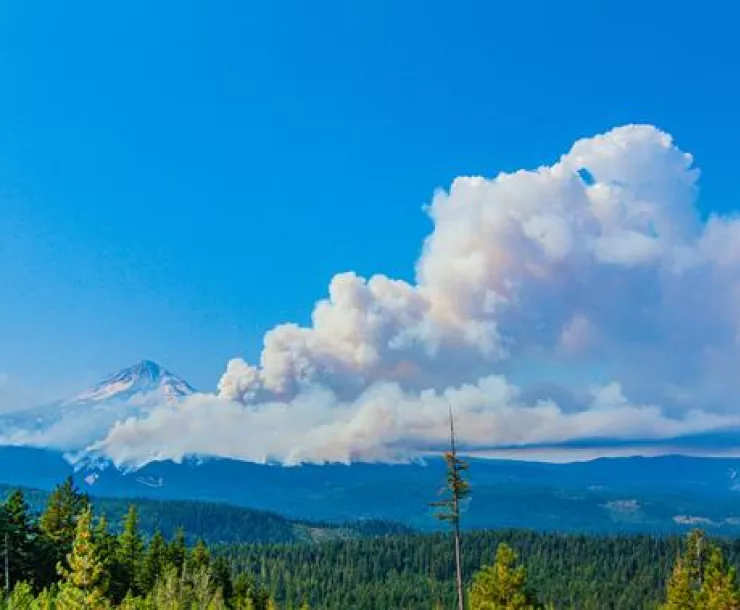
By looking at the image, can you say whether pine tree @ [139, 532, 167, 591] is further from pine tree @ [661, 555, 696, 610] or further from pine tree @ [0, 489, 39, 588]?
pine tree @ [661, 555, 696, 610]

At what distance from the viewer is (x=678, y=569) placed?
369 feet

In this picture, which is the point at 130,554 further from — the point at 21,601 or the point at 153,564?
the point at 21,601

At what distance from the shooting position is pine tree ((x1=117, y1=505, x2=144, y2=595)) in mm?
105512

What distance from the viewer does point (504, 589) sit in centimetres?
7750

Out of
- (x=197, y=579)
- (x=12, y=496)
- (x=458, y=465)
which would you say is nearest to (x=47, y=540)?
(x=12, y=496)

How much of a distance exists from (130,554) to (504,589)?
5270cm

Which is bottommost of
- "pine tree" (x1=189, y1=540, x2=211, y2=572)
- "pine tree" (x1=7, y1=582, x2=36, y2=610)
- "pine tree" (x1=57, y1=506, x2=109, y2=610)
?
"pine tree" (x1=189, y1=540, x2=211, y2=572)

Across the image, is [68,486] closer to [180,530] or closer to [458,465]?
[180,530]

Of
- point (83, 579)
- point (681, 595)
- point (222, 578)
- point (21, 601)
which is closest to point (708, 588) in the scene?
point (681, 595)

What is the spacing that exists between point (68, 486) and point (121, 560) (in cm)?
1402

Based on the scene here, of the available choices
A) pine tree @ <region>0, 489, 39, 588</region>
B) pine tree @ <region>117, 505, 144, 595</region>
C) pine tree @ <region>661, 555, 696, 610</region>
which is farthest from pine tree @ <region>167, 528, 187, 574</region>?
pine tree @ <region>661, 555, 696, 610</region>

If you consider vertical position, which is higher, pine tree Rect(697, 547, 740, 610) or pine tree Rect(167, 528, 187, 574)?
pine tree Rect(167, 528, 187, 574)

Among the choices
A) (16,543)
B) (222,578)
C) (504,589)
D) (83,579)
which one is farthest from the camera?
(222,578)

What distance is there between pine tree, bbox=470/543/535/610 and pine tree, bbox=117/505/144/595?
45.9 m
